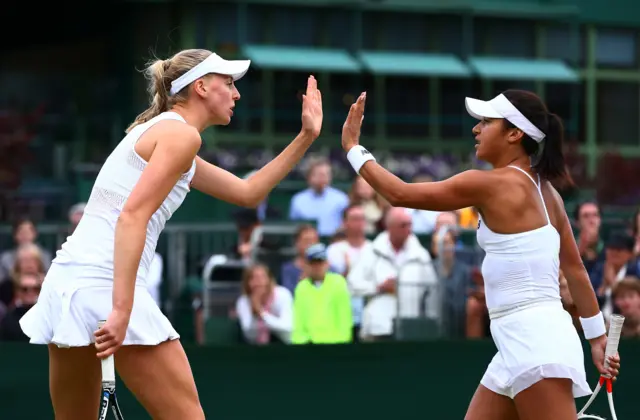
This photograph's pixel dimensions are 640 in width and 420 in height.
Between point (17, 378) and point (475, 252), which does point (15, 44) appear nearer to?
point (475, 252)

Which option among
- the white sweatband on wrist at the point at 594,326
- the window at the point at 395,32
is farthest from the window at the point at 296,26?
the white sweatband on wrist at the point at 594,326

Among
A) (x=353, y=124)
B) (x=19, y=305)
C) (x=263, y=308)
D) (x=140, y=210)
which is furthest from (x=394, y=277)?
(x=140, y=210)

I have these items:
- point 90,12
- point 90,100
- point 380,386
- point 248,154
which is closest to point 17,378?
point 380,386

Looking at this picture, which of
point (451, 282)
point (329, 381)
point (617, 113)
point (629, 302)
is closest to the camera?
point (329, 381)

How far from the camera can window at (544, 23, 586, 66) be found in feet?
69.8

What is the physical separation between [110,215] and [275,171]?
0.87 m

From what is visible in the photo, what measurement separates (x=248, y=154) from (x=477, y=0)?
5.14m

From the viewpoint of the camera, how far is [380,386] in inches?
266

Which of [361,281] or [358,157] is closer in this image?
[358,157]

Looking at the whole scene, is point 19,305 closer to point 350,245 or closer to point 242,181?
point 350,245

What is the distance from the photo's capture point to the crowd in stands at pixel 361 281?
8820 millimetres

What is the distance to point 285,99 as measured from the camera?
63.6 feet

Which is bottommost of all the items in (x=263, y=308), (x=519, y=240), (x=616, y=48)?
(x=263, y=308)

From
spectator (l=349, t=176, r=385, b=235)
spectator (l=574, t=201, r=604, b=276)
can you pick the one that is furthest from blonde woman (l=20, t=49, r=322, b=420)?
spectator (l=349, t=176, r=385, b=235)
